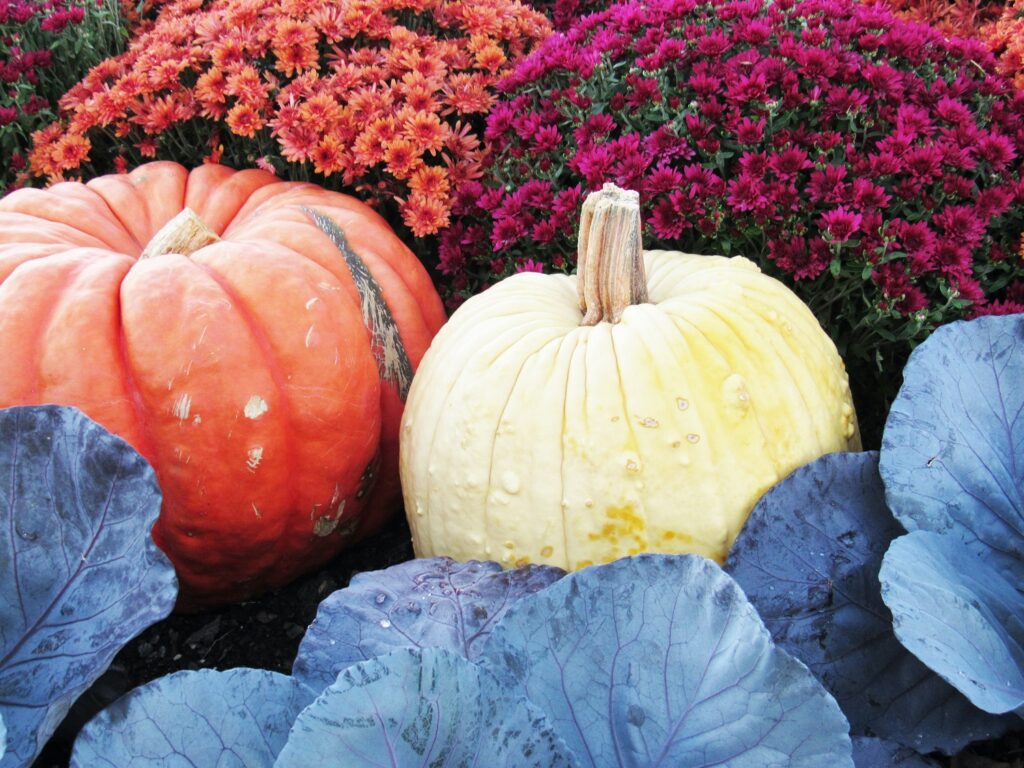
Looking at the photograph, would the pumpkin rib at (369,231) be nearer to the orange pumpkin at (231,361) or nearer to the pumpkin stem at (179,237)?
the orange pumpkin at (231,361)

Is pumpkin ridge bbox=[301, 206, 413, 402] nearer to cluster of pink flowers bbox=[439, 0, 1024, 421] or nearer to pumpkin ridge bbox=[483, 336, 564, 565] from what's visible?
cluster of pink flowers bbox=[439, 0, 1024, 421]

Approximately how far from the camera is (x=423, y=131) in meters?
1.98

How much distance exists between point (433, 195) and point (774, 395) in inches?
36.0

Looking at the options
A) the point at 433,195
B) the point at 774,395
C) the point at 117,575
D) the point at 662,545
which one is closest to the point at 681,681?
the point at 662,545

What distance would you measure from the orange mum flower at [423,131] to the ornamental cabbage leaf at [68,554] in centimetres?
99

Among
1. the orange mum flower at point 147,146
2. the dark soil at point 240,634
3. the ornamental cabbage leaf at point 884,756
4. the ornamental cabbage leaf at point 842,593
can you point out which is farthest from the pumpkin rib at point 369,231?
the ornamental cabbage leaf at point 884,756

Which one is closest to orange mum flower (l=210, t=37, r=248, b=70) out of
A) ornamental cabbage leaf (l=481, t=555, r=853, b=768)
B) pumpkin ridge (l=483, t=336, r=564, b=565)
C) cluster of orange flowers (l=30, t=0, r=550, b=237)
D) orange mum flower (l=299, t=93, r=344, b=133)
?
cluster of orange flowers (l=30, t=0, r=550, b=237)

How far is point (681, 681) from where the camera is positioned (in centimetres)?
111

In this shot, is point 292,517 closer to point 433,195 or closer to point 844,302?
point 433,195

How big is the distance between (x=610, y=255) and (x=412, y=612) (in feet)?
2.09

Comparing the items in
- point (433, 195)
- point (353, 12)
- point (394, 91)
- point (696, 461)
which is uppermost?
point (353, 12)

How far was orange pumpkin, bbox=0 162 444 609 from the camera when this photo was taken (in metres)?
1.51

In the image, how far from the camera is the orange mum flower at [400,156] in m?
1.96

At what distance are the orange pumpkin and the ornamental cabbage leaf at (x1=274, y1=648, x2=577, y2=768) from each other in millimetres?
699
